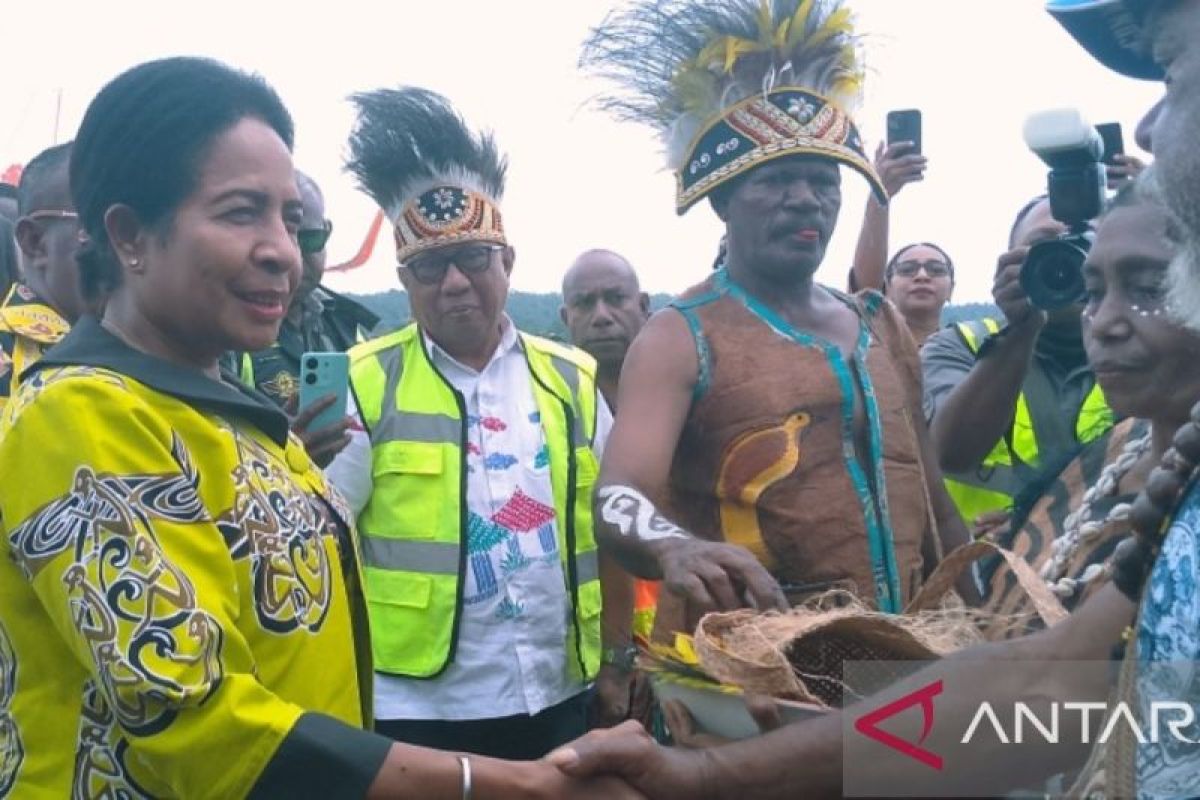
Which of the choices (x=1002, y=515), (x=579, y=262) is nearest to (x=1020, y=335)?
(x=1002, y=515)

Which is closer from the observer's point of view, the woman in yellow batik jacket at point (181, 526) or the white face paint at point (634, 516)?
the woman in yellow batik jacket at point (181, 526)

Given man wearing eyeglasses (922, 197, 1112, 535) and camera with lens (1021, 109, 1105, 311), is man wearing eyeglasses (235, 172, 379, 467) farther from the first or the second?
camera with lens (1021, 109, 1105, 311)

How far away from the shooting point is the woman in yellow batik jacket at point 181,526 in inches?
79.3

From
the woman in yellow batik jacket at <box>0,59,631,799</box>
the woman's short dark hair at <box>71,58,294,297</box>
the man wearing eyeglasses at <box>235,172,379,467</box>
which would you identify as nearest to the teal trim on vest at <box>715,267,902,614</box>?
the woman in yellow batik jacket at <box>0,59,631,799</box>

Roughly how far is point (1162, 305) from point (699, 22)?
4.75ft

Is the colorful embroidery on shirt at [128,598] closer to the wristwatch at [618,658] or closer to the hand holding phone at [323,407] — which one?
the hand holding phone at [323,407]

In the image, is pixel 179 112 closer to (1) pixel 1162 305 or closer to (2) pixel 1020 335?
(1) pixel 1162 305

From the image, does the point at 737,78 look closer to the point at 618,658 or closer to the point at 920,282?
the point at 618,658

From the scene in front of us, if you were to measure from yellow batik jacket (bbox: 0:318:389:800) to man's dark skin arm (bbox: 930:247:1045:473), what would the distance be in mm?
2091

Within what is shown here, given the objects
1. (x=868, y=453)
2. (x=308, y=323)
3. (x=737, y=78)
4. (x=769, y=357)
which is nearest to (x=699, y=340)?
(x=769, y=357)

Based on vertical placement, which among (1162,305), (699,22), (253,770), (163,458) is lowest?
(253,770)

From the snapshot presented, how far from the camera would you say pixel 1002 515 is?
141 inches

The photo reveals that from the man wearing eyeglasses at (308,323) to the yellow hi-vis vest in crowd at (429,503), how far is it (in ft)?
1.22

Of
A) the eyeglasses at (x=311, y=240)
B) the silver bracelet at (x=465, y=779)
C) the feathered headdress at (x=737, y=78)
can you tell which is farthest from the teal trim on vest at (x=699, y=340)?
the eyeglasses at (x=311, y=240)
